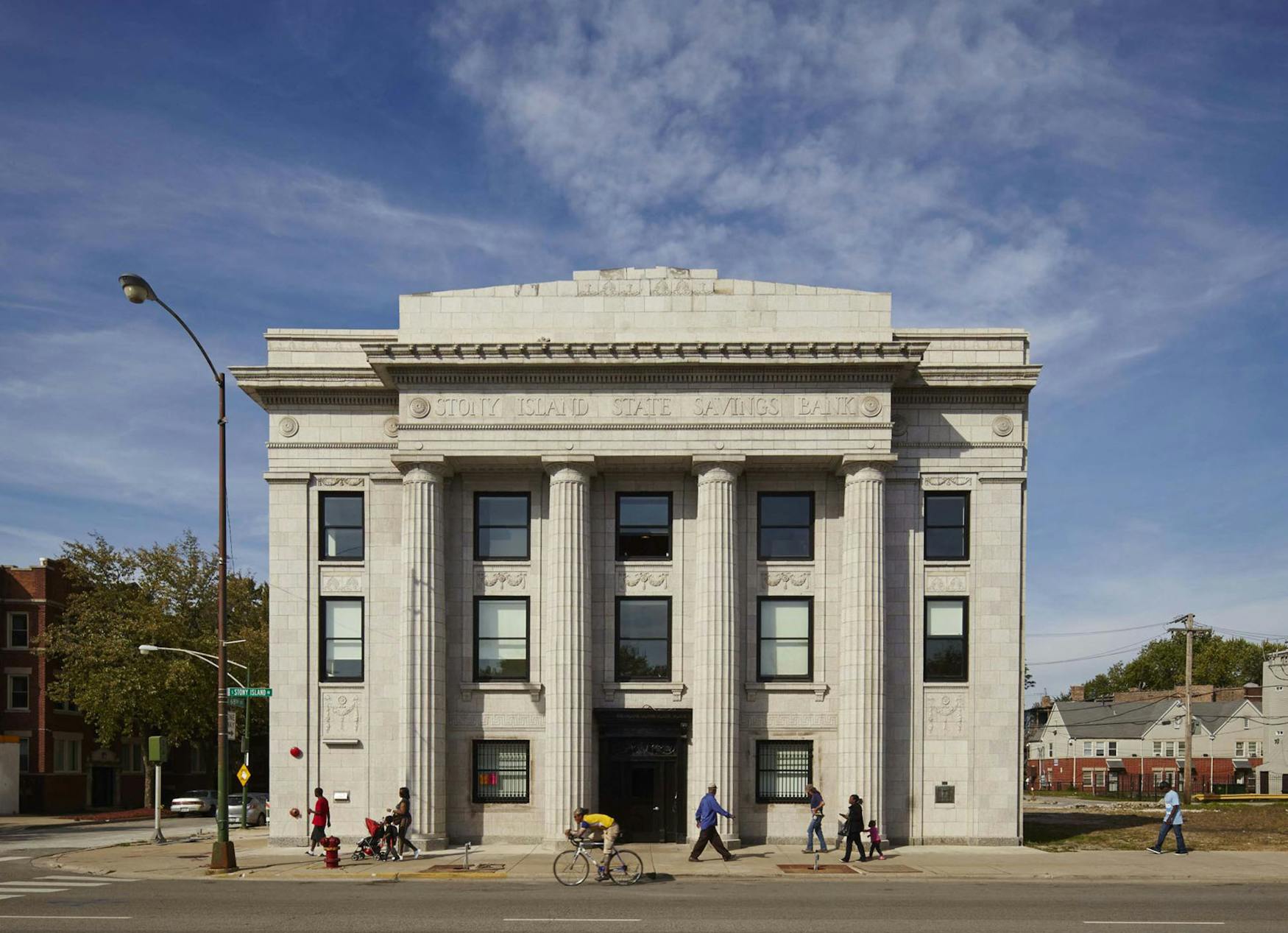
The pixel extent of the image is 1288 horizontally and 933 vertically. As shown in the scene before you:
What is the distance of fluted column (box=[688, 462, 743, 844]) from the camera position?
28922mm

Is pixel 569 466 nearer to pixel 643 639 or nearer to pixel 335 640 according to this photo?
pixel 643 639

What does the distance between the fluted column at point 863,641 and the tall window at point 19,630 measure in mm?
48757

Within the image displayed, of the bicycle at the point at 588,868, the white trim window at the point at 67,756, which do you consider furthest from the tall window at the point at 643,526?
the white trim window at the point at 67,756

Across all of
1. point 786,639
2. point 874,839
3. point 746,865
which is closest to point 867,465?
point 786,639

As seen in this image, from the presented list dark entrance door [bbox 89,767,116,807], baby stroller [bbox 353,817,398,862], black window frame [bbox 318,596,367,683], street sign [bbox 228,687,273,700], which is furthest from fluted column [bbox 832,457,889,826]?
dark entrance door [bbox 89,767,116,807]

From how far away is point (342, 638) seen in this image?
30.5 m

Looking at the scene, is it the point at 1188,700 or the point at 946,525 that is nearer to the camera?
the point at 946,525

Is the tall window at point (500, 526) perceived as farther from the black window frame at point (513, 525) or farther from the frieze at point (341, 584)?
the frieze at point (341, 584)

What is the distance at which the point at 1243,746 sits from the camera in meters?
92.0

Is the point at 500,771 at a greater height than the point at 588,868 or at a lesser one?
greater

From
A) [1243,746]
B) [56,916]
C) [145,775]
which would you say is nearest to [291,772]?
[56,916]

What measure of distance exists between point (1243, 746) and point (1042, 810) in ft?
170

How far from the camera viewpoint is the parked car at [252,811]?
44031 millimetres

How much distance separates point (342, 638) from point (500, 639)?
4482mm
